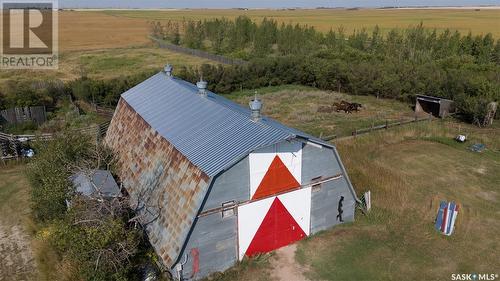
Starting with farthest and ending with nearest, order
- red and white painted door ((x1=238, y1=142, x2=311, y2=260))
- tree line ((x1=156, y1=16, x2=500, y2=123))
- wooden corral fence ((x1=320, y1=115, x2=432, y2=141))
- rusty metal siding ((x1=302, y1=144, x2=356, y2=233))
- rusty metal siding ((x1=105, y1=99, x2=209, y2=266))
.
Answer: tree line ((x1=156, y1=16, x2=500, y2=123)) → wooden corral fence ((x1=320, y1=115, x2=432, y2=141)) → rusty metal siding ((x1=302, y1=144, x2=356, y2=233)) → red and white painted door ((x1=238, y1=142, x2=311, y2=260)) → rusty metal siding ((x1=105, y1=99, x2=209, y2=266))

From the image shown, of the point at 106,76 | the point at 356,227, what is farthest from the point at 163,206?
the point at 106,76

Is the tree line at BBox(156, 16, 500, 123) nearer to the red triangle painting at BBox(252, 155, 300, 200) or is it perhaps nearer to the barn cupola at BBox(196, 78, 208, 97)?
the barn cupola at BBox(196, 78, 208, 97)

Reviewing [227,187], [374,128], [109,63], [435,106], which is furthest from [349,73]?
[109,63]

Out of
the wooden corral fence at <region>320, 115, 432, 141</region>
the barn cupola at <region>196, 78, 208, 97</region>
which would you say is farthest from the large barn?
the wooden corral fence at <region>320, 115, 432, 141</region>

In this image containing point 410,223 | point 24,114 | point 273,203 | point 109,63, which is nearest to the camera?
point 273,203

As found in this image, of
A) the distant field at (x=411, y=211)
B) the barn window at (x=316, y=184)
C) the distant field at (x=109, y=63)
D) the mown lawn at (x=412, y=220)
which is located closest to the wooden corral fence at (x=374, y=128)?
the distant field at (x=411, y=211)

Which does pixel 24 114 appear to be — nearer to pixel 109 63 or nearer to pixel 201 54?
pixel 109 63

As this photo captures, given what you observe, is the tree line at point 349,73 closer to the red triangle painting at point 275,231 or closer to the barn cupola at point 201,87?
the barn cupola at point 201,87
